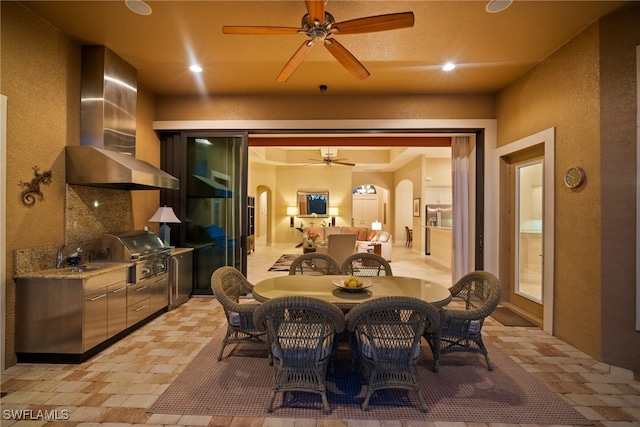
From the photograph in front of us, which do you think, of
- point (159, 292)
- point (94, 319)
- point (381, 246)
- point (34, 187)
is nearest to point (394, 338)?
point (94, 319)

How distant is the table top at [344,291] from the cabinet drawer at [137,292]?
164cm

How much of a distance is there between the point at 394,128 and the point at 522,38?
1.83 meters

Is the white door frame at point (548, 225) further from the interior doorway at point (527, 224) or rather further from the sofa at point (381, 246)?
the sofa at point (381, 246)

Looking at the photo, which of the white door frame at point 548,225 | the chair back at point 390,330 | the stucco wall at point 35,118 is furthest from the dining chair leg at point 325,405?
the white door frame at point 548,225

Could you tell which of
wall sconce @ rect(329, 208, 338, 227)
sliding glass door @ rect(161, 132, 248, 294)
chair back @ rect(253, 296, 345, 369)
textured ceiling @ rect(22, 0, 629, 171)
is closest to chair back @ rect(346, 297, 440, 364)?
chair back @ rect(253, 296, 345, 369)

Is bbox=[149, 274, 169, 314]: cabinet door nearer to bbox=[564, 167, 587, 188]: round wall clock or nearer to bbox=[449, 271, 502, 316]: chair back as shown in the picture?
bbox=[449, 271, 502, 316]: chair back

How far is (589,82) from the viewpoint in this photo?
9.73ft

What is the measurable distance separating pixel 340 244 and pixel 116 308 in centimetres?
386

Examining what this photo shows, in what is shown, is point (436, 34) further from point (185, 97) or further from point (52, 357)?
point (52, 357)

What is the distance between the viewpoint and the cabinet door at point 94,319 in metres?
2.71

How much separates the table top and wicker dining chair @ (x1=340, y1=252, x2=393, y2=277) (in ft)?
1.32

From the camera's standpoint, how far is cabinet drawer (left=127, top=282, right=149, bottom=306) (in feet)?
10.7

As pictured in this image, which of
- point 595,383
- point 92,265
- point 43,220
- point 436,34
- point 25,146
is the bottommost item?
point 595,383

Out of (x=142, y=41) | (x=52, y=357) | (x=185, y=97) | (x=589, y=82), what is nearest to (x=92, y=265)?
(x=52, y=357)
